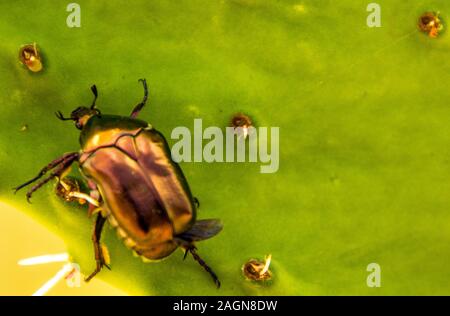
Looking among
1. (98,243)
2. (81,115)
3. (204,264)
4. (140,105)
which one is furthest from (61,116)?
(204,264)

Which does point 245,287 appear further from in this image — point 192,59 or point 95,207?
point 192,59

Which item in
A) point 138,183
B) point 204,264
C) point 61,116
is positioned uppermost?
point 61,116

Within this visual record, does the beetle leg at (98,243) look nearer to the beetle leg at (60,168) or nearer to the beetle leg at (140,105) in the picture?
the beetle leg at (60,168)

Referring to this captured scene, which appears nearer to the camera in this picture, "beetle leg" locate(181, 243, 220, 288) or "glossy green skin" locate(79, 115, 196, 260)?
"glossy green skin" locate(79, 115, 196, 260)

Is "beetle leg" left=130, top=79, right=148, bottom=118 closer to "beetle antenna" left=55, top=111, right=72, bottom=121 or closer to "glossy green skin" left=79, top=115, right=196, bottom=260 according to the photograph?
"glossy green skin" left=79, top=115, right=196, bottom=260

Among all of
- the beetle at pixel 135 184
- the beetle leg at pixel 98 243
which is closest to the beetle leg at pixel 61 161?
the beetle at pixel 135 184

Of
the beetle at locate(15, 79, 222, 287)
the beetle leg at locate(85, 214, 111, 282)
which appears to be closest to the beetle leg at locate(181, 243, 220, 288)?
the beetle at locate(15, 79, 222, 287)

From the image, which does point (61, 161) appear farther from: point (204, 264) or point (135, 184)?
point (204, 264)

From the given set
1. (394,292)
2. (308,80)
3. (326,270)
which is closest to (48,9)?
(308,80)
